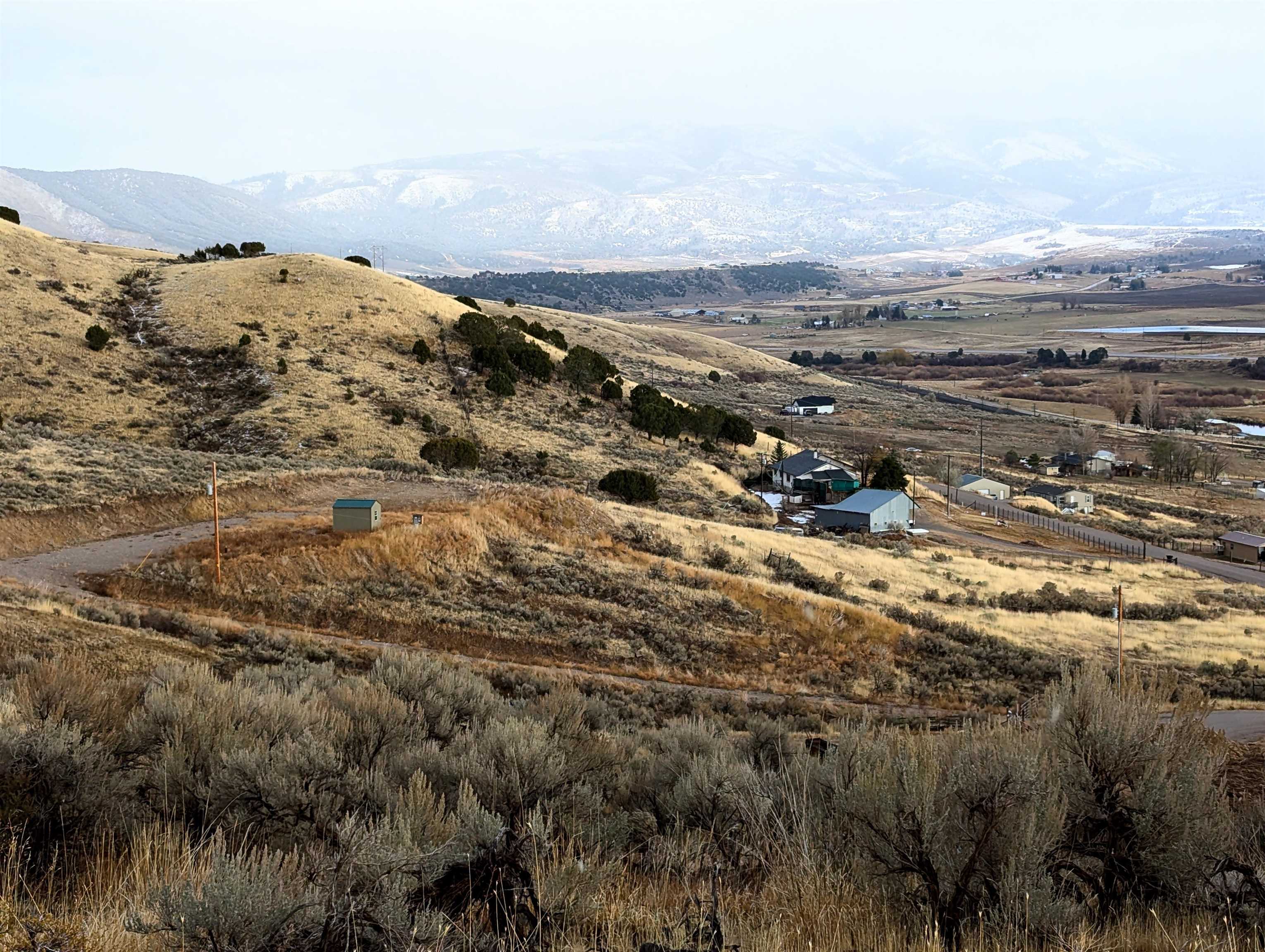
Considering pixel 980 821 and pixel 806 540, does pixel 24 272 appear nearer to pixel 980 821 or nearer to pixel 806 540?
pixel 806 540

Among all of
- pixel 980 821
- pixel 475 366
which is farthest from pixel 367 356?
pixel 980 821

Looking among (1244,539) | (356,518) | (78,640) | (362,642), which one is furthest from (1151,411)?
(78,640)

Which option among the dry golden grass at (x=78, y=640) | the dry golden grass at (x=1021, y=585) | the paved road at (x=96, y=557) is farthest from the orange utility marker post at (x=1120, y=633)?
the paved road at (x=96, y=557)

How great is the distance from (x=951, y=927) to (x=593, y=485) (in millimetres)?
Result: 40293

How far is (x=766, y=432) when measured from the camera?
76688mm

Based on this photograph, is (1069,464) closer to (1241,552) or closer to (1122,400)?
(1241,552)

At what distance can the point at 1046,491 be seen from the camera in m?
68.4

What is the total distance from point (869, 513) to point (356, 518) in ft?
104

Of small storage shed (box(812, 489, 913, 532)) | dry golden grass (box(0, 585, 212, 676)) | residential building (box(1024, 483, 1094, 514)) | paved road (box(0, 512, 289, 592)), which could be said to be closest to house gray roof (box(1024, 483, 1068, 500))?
residential building (box(1024, 483, 1094, 514))

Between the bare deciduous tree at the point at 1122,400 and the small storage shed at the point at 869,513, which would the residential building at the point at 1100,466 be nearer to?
the bare deciduous tree at the point at 1122,400

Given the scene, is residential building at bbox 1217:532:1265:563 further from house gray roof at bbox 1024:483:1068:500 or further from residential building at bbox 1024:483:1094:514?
house gray roof at bbox 1024:483:1068:500

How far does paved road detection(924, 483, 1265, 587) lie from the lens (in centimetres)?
4759

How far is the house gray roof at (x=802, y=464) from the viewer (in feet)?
196

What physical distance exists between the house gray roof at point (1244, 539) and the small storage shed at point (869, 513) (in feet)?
58.8
